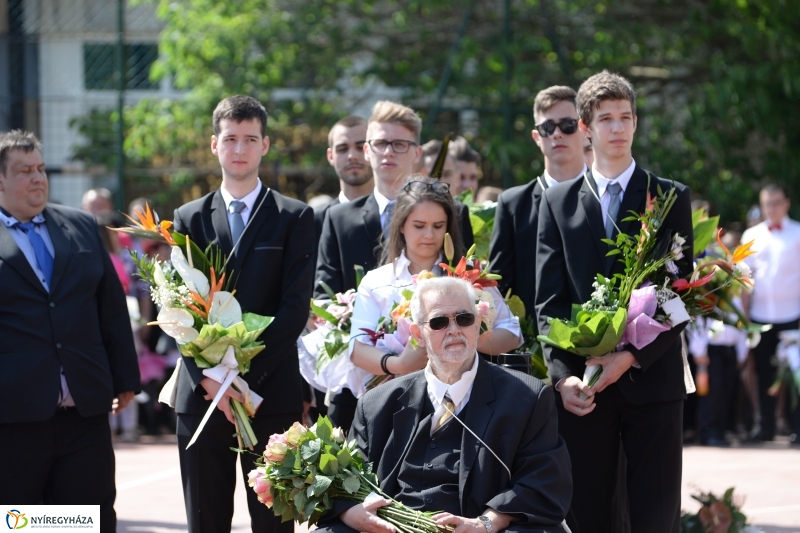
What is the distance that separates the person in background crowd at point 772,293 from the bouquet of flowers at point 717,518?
4.50 m

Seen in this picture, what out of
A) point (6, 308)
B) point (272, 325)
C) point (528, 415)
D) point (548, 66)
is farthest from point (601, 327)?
point (548, 66)

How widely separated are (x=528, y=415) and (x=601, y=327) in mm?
716

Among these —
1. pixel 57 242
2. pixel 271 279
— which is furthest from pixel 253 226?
pixel 57 242

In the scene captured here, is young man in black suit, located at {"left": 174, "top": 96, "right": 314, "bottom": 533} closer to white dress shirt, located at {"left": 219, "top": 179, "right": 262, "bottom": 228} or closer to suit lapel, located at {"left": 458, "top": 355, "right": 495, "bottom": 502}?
white dress shirt, located at {"left": 219, "top": 179, "right": 262, "bottom": 228}

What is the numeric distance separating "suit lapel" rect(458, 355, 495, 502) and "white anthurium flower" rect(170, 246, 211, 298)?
1486 millimetres

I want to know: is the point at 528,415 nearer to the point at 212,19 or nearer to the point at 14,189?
the point at 14,189

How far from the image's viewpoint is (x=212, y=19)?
13.9 metres

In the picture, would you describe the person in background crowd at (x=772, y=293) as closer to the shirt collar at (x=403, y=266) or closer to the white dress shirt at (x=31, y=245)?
the shirt collar at (x=403, y=266)

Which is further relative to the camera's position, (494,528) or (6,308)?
(6,308)

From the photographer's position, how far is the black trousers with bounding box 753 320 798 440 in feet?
37.0

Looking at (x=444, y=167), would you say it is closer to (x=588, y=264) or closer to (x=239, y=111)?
(x=239, y=111)

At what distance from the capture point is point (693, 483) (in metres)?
8.43

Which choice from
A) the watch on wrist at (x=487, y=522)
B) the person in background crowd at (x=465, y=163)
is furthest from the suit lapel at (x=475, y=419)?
the person in background crowd at (x=465, y=163)

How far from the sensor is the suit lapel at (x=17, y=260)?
5.60 m
